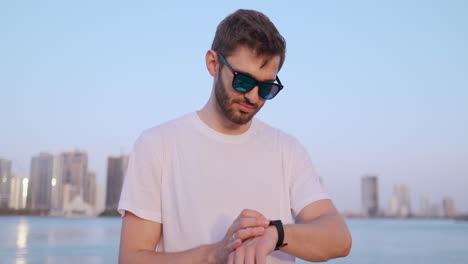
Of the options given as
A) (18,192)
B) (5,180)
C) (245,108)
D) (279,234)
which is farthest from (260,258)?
(18,192)

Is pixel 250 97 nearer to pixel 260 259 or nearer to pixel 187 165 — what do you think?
pixel 187 165

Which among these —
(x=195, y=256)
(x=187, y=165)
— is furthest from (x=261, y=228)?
(x=187, y=165)

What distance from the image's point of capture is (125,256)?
1.54 metres

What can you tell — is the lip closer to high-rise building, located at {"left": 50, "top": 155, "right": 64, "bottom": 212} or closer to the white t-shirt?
the white t-shirt

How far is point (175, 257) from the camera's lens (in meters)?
1.46

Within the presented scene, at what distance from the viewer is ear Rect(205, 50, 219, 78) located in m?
1.82

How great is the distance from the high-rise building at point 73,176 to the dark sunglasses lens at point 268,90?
274 ft

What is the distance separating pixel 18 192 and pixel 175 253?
83.1 metres

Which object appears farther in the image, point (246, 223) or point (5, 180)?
point (5, 180)

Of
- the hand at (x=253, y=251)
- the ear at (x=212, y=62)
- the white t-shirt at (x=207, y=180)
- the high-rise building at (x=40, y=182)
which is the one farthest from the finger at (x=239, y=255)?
the high-rise building at (x=40, y=182)

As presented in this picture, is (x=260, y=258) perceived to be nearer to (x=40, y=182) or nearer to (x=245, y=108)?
(x=245, y=108)

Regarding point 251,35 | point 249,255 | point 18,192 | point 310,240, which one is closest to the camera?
point 249,255

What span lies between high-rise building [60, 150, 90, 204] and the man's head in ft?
274

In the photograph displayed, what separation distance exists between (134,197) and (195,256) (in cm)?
32
